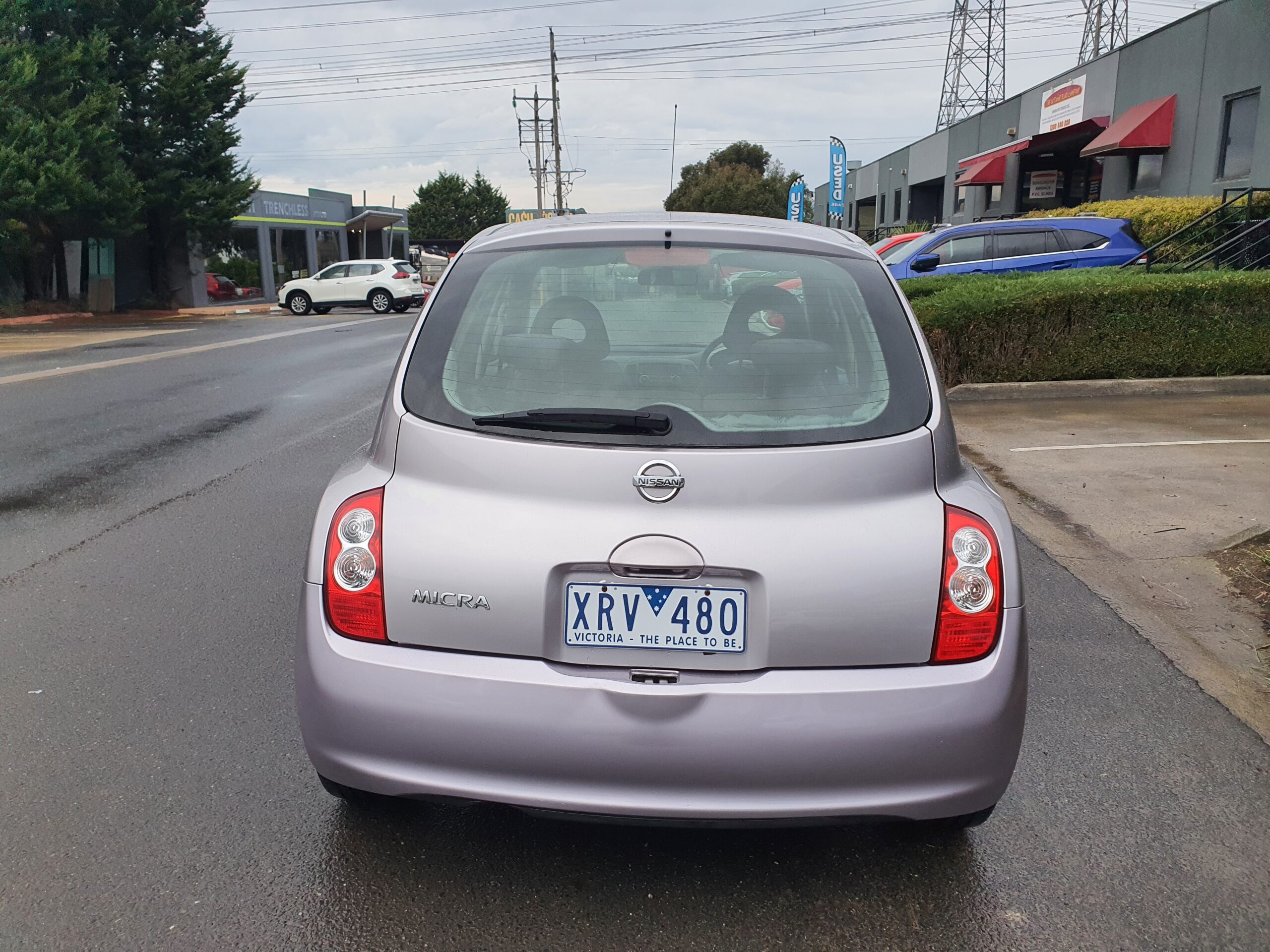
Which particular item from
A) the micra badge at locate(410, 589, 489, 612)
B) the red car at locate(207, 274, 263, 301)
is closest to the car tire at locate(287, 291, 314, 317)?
the red car at locate(207, 274, 263, 301)

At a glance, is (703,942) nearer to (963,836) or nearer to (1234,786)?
(963,836)

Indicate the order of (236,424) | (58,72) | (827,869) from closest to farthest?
(827,869)
(236,424)
(58,72)

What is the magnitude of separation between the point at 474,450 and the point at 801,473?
80 cm

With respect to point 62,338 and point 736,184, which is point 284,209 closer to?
point 62,338

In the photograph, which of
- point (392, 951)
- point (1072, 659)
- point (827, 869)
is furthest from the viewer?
point (1072, 659)

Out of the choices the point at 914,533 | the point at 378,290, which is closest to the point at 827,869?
the point at 914,533

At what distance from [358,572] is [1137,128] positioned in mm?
23962

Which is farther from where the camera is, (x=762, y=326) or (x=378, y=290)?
(x=378, y=290)

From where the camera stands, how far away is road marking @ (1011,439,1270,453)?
816 centimetres

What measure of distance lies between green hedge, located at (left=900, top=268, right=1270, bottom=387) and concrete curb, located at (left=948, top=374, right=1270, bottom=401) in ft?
0.63

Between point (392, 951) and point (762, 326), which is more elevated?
point (762, 326)

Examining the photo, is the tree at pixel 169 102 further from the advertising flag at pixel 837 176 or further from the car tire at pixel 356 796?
the car tire at pixel 356 796

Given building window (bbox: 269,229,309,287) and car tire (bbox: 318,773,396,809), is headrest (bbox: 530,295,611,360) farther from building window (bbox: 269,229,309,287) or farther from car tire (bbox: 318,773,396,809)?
building window (bbox: 269,229,309,287)

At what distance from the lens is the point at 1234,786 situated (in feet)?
10.8
